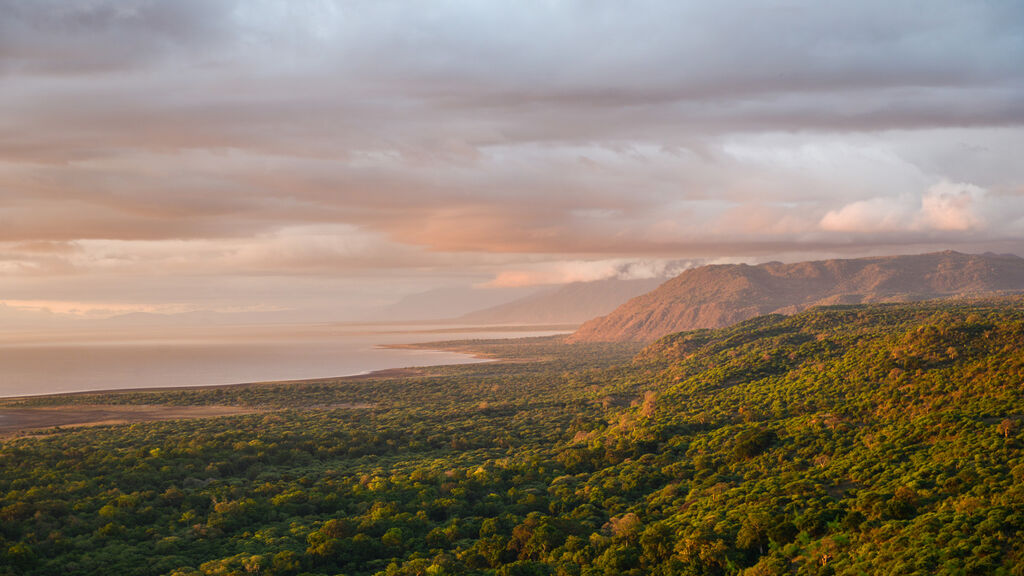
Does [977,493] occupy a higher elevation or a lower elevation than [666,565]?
higher

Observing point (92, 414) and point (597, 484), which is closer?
point (597, 484)

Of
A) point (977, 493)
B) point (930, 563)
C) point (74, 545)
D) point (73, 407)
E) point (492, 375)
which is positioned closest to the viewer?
point (930, 563)

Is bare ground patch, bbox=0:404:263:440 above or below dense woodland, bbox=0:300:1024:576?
above

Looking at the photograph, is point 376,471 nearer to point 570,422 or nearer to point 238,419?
point 570,422

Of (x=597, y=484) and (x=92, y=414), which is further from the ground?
(x=92, y=414)

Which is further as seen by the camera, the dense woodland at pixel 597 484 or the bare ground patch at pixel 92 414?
the bare ground patch at pixel 92 414

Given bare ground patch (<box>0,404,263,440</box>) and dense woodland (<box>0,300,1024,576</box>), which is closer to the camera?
dense woodland (<box>0,300,1024,576</box>)

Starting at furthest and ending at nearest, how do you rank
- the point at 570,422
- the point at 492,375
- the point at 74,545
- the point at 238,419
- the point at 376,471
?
the point at 492,375 → the point at 238,419 → the point at 570,422 → the point at 376,471 → the point at 74,545

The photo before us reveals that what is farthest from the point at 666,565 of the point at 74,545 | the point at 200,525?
the point at 74,545
